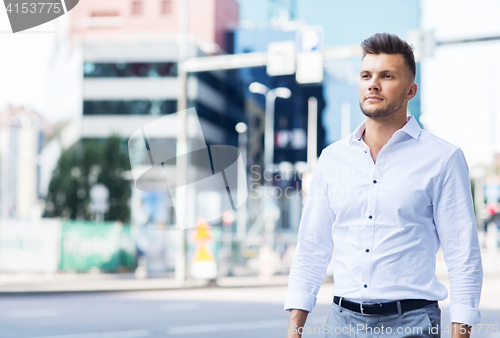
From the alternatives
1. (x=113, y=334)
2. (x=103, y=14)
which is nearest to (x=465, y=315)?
(x=113, y=334)

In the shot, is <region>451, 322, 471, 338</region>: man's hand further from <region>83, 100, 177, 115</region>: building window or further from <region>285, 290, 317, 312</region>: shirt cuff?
<region>83, 100, 177, 115</region>: building window

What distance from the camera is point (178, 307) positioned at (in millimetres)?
12039

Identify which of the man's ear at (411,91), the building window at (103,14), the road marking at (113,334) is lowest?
the road marking at (113,334)

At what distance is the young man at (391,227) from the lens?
7.09 ft

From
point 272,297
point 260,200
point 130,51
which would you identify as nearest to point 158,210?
point 260,200

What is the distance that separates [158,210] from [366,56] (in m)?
41.6

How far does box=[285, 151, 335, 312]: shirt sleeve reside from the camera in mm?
2371

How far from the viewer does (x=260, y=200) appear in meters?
46.8

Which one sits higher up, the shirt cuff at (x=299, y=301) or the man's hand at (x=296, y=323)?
the shirt cuff at (x=299, y=301)

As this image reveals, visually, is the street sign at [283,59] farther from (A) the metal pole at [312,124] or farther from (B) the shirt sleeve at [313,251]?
(A) the metal pole at [312,124]

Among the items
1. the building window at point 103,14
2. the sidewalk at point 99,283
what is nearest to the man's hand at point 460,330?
the sidewalk at point 99,283

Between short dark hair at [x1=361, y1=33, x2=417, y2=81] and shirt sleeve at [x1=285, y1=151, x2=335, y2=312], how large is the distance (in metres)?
0.50

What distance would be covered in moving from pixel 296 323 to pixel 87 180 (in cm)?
3077

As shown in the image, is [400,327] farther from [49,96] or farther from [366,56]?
[49,96]
